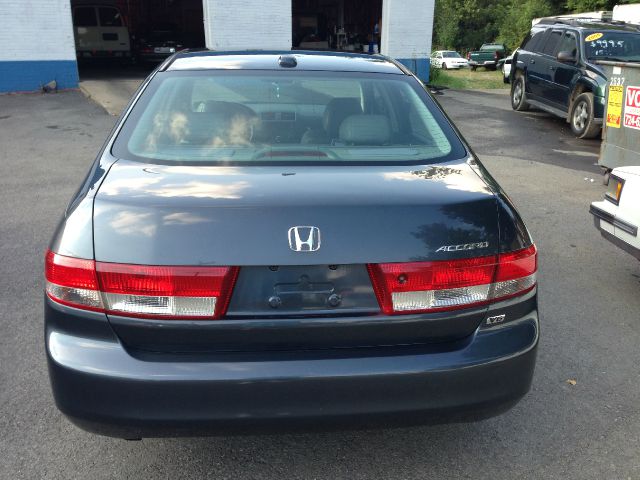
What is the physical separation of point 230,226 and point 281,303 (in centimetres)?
31

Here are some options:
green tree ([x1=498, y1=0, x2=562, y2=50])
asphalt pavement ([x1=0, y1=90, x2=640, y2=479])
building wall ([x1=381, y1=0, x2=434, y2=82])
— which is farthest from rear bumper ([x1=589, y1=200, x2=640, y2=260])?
green tree ([x1=498, y1=0, x2=562, y2=50])

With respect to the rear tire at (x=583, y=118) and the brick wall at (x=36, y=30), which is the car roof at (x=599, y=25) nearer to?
the rear tire at (x=583, y=118)

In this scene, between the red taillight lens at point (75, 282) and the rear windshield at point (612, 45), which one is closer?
the red taillight lens at point (75, 282)

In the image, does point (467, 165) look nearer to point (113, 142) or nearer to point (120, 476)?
point (113, 142)

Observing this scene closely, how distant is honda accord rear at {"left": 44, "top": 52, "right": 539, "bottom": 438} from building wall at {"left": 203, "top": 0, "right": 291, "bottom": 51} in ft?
53.8

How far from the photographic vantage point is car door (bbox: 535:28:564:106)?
12117 millimetres

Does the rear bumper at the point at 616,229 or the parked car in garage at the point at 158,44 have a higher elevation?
the parked car in garage at the point at 158,44

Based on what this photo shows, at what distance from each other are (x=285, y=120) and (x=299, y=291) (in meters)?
1.15

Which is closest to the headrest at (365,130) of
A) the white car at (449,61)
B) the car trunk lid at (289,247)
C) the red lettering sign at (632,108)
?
the car trunk lid at (289,247)

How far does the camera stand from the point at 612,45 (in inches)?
445

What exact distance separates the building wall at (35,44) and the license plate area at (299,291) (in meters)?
16.0

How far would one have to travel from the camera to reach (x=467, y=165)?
2.58 metres

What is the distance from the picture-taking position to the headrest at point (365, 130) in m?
2.83

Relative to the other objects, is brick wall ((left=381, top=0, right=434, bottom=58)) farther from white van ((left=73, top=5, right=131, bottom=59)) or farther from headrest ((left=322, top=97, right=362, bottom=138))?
headrest ((left=322, top=97, right=362, bottom=138))
